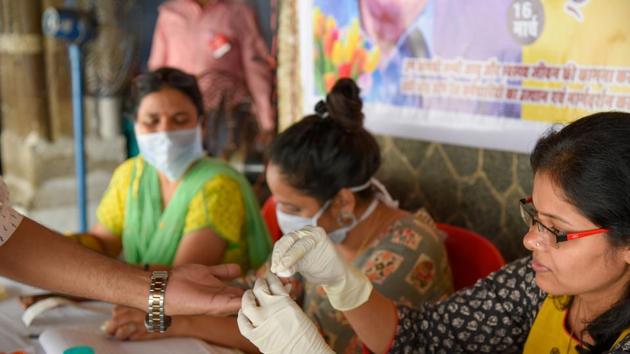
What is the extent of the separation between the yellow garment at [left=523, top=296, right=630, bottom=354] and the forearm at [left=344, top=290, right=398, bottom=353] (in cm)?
27

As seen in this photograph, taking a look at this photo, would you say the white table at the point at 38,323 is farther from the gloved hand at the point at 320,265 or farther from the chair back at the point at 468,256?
the chair back at the point at 468,256

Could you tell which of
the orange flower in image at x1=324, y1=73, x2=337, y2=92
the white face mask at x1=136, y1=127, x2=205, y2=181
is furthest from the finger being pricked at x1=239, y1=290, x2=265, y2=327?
the orange flower in image at x1=324, y1=73, x2=337, y2=92

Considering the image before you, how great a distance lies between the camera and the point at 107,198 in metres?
2.07

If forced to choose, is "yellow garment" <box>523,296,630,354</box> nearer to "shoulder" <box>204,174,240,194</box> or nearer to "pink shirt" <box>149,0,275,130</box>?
"shoulder" <box>204,174,240,194</box>

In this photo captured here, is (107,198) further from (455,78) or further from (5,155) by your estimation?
(5,155)

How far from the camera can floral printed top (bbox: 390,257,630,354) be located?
1222mm

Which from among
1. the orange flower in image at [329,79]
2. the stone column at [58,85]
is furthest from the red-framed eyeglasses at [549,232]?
the stone column at [58,85]

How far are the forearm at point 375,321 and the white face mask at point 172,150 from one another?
A: 0.94 metres

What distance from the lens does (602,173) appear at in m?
0.94

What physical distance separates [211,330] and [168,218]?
2.30 ft

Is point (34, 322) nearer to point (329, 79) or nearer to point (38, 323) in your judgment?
point (38, 323)

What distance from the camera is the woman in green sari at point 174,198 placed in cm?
183

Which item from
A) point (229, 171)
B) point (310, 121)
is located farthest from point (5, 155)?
point (310, 121)

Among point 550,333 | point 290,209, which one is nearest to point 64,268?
point 290,209
